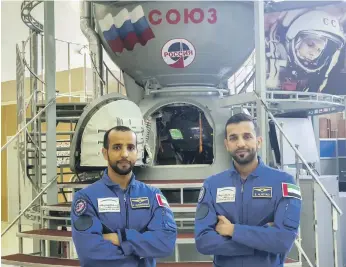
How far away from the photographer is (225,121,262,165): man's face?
7.71 feet

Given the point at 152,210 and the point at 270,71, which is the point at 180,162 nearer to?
the point at 270,71

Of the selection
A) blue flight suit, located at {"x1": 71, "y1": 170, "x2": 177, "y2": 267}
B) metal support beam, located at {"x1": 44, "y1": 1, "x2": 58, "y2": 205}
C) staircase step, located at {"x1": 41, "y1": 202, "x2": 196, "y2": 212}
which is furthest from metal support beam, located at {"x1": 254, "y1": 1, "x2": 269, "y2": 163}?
metal support beam, located at {"x1": 44, "y1": 1, "x2": 58, "y2": 205}

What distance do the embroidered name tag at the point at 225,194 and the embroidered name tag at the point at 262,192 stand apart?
10cm

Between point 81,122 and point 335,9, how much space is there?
3.29 m

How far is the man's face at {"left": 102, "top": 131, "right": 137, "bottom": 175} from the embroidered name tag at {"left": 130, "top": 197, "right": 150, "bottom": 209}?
14cm

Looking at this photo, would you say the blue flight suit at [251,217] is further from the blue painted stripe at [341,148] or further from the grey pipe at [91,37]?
the blue painted stripe at [341,148]

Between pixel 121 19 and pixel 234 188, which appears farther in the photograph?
pixel 121 19

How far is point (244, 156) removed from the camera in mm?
2344

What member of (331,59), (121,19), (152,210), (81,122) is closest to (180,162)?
(81,122)

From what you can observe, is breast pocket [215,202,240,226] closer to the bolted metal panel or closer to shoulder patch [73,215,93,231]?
shoulder patch [73,215,93,231]

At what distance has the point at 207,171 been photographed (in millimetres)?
4922

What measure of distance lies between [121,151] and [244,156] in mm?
583

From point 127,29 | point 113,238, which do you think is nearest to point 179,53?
point 127,29

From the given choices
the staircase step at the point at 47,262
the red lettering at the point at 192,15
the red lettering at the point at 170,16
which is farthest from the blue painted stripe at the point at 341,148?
the staircase step at the point at 47,262
